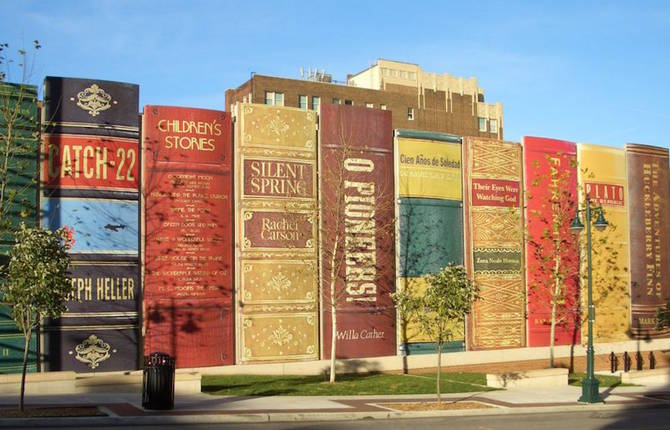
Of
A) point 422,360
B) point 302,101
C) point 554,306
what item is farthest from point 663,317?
point 302,101

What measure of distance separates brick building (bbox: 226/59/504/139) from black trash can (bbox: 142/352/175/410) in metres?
61.1

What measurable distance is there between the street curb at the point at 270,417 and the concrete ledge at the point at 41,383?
6.70 meters

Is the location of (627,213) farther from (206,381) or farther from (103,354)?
(103,354)

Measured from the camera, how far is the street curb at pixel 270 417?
19.8 metres

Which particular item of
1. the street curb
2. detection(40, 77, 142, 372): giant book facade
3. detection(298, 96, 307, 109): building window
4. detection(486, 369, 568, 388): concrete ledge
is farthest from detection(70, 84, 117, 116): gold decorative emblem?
detection(298, 96, 307, 109): building window

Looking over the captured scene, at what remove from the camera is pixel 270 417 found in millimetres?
21984

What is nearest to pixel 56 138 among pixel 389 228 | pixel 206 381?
pixel 206 381

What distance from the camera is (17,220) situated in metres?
31.3

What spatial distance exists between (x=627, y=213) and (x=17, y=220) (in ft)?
112

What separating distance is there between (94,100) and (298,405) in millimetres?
16246

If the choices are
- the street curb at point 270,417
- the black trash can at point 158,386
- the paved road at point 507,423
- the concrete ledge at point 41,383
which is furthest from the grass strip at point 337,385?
the paved road at point 507,423

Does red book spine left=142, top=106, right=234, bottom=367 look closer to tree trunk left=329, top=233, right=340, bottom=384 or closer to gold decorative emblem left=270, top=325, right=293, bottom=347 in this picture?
gold decorative emblem left=270, top=325, right=293, bottom=347

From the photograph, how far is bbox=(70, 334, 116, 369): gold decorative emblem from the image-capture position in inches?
1251

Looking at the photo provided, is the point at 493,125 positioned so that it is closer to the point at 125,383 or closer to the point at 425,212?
the point at 425,212
